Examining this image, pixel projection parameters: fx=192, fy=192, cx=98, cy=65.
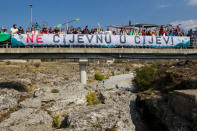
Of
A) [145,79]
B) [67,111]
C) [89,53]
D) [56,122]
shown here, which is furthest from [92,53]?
[56,122]

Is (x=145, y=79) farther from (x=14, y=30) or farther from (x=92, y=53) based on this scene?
(x=14, y=30)

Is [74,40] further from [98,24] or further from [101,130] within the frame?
[101,130]

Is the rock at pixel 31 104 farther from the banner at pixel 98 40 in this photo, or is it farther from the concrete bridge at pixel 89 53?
the banner at pixel 98 40

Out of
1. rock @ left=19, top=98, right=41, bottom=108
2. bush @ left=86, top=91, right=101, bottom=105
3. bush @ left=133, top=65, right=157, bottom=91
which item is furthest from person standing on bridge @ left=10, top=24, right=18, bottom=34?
bush @ left=133, top=65, right=157, bottom=91

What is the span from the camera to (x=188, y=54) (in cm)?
2514

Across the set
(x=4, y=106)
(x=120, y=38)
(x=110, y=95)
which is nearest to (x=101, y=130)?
(x=110, y=95)

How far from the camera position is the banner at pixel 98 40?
21422mm

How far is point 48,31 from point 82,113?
1214 centimetres

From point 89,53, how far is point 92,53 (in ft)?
1.21

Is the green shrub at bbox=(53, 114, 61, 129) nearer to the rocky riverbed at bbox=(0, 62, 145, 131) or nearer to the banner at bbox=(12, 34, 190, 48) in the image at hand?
the rocky riverbed at bbox=(0, 62, 145, 131)

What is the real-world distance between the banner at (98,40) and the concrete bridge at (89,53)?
0.60m

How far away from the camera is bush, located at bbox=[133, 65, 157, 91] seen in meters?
26.2

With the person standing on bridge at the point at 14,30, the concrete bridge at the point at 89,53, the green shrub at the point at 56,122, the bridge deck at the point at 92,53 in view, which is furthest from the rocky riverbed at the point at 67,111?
the person standing on bridge at the point at 14,30

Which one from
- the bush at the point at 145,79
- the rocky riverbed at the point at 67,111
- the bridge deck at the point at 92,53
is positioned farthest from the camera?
the bush at the point at 145,79
